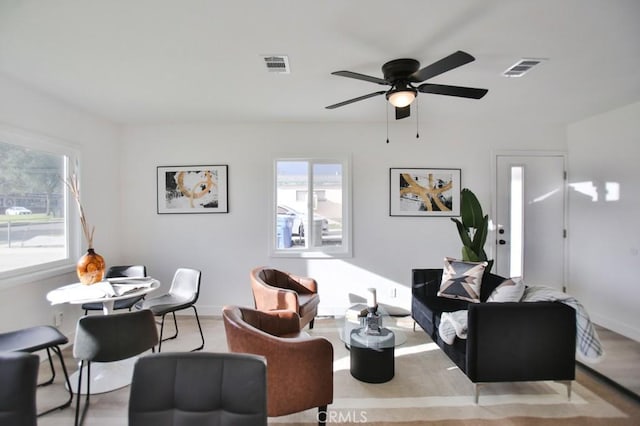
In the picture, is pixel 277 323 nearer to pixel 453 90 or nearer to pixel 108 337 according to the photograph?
pixel 108 337

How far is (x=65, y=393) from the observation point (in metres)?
2.29

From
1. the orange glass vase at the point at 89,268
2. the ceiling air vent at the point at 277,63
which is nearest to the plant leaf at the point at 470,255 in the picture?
the ceiling air vent at the point at 277,63

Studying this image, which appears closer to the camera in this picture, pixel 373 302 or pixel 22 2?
pixel 22 2

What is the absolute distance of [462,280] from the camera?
123 inches

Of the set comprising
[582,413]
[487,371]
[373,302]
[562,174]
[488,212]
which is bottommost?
[582,413]

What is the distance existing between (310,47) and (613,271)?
411cm

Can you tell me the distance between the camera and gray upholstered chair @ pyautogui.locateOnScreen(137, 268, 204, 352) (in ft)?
9.30

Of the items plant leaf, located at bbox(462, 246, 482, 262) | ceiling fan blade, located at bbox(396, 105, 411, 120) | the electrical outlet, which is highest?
ceiling fan blade, located at bbox(396, 105, 411, 120)

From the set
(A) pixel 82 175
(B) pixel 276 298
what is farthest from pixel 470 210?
(A) pixel 82 175

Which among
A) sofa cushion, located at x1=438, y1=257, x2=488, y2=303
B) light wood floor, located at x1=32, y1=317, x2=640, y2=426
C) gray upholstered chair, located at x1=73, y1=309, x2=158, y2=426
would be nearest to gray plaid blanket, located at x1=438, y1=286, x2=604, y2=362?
light wood floor, located at x1=32, y1=317, x2=640, y2=426

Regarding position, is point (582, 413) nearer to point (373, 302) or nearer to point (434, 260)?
point (373, 302)

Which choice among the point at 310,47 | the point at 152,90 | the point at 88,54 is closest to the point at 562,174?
the point at 310,47

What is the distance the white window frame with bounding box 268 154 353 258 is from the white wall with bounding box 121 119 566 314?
75 millimetres

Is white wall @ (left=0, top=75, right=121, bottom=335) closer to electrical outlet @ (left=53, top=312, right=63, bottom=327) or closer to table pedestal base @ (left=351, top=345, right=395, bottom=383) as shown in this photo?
electrical outlet @ (left=53, top=312, right=63, bottom=327)
